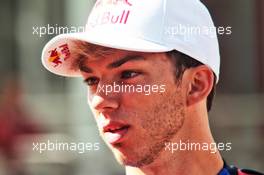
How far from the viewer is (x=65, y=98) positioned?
6.41 ft

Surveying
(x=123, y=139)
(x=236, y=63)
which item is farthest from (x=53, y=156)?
(x=236, y=63)

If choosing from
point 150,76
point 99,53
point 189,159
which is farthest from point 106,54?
point 189,159

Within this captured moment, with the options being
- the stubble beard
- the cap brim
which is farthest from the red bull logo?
the stubble beard

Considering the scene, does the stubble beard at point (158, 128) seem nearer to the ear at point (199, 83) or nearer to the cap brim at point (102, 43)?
the ear at point (199, 83)

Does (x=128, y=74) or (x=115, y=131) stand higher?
(x=128, y=74)

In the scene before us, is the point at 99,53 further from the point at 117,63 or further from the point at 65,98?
the point at 65,98

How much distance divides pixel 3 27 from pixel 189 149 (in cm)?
64

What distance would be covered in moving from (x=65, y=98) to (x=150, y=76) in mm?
322

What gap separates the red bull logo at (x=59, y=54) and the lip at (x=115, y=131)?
196mm

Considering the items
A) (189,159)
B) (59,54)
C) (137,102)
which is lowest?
(189,159)

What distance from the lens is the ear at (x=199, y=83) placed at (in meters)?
1.68

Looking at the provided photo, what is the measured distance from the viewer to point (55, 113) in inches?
76.7

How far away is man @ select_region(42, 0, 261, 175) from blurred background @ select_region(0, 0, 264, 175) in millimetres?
88

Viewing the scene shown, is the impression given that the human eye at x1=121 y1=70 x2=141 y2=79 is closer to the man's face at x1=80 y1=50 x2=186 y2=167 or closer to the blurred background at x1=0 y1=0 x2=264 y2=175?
the man's face at x1=80 y1=50 x2=186 y2=167
